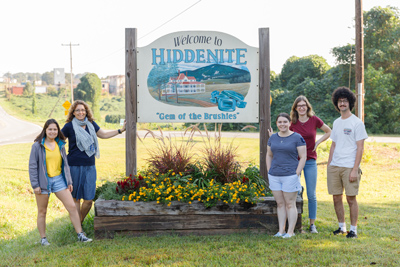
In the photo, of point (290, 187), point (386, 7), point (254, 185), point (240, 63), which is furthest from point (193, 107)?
point (386, 7)

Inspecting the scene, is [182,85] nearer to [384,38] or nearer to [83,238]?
[83,238]

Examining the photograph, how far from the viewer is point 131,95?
17.9 feet

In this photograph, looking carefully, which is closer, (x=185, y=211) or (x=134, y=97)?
(x=185, y=211)

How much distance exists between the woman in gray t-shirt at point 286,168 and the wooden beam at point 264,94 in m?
0.92

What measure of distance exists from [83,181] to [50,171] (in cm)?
46

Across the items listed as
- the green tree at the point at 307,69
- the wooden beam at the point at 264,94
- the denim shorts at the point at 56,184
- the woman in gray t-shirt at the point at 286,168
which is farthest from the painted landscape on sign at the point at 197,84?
the green tree at the point at 307,69

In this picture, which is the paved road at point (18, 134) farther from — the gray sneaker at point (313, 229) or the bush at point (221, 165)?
the gray sneaker at point (313, 229)

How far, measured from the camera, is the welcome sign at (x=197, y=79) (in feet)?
18.1

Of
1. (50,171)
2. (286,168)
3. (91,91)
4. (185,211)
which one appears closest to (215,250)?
(185,211)

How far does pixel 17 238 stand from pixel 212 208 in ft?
10.6

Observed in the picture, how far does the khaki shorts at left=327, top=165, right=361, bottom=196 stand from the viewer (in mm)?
4531

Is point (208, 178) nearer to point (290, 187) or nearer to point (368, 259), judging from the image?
point (290, 187)

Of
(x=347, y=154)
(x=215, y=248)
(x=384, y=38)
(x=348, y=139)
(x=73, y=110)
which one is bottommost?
(x=215, y=248)

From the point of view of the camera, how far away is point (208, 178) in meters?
5.14
